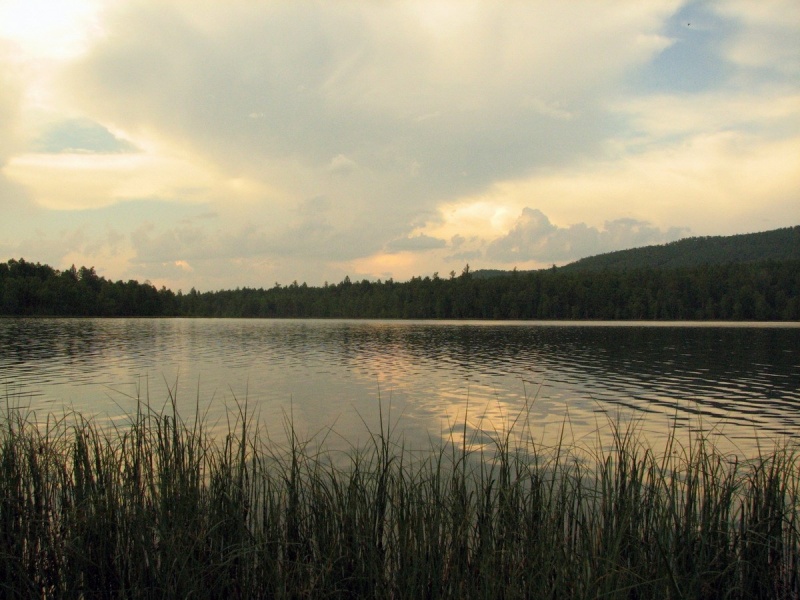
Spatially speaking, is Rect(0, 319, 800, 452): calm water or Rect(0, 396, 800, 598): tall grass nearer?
Rect(0, 396, 800, 598): tall grass

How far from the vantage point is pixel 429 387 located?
30000 mm

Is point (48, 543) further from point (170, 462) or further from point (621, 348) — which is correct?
point (621, 348)

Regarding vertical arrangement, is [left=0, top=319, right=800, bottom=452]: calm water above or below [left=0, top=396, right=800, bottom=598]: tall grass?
below

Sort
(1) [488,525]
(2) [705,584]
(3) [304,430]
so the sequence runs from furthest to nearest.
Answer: (3) [304,430]
(1) [488,525]
(2) [705,584]

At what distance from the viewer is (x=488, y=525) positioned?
21.4 feet

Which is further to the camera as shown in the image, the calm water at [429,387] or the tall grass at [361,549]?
the calm water at [429,387]

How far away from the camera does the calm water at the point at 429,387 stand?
65.6 feet

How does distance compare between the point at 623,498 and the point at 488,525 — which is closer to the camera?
the point at 488,525

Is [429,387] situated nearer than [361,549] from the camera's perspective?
No

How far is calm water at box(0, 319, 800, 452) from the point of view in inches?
787

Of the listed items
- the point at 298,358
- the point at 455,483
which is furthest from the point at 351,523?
the point at 298,358

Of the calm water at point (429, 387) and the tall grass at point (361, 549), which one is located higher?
the tall grass at point (361, 549)

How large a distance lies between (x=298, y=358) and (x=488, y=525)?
41.0m

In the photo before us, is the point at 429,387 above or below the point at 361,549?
below
